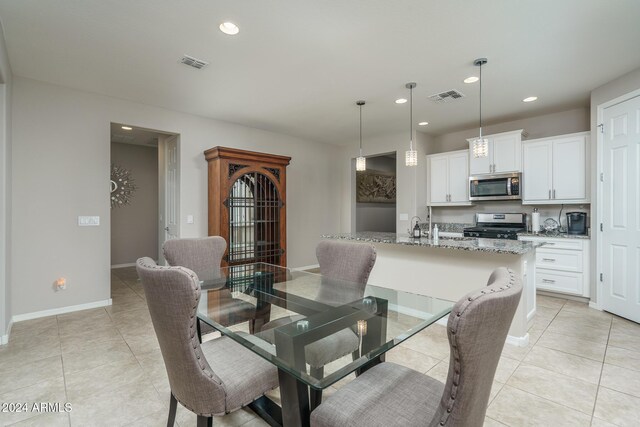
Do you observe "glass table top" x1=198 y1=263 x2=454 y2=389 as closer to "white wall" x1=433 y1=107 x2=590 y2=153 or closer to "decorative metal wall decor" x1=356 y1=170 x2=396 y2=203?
"white wall" x1=433 y1=107 x2=590 y2=153

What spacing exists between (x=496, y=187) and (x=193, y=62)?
4416 mm

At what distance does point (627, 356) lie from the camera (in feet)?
8.02

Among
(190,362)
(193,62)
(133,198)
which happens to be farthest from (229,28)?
(133,198)

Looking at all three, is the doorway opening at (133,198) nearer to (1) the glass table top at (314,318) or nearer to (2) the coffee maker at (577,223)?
(1) the glass table top at (314,318)

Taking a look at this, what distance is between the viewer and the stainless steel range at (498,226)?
174 inches

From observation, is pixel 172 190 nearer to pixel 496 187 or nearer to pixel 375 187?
pixel 375 187

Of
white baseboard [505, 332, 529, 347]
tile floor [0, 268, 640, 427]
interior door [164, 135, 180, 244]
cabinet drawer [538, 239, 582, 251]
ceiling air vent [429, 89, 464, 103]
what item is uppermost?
ceiling air vent [429, 89, 464, 103]

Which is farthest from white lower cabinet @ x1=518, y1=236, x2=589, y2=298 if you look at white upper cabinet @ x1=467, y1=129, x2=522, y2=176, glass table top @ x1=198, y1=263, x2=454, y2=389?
glass table top @ x1=198, y1=263, x2=454, y2=389

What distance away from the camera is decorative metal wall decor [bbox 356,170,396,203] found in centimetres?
704

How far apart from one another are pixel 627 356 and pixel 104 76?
551 cm

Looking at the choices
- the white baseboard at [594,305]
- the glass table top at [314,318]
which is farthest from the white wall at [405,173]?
the glass table top at [314,318]

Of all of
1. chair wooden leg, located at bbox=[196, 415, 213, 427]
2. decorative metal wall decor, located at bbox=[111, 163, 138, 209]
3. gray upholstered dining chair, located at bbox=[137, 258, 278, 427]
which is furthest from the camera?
decorative metal wall decor, located at bbox=[111, 163, 138, 209]

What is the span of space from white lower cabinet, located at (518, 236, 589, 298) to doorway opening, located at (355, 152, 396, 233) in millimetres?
3402

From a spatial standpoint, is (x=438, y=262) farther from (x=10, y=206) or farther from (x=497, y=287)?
(x=10, y=206)
